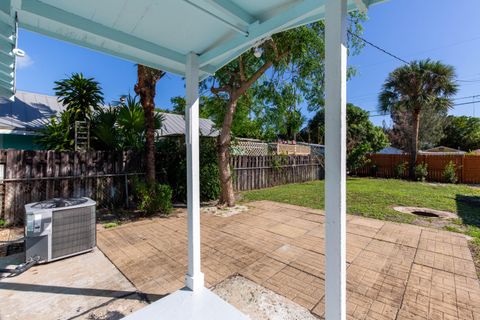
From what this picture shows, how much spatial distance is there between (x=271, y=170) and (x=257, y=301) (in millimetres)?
8271

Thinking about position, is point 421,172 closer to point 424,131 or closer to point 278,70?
point 278,70

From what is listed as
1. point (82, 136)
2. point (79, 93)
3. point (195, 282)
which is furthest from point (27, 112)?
point (195, 282)

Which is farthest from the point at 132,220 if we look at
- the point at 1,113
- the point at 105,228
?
the point at 1,113

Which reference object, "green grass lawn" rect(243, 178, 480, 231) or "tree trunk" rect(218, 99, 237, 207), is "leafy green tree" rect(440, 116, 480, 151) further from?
"tree trunk" rect(218, 99, 237, 207)

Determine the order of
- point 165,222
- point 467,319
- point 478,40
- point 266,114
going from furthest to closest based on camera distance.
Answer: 1. point 478,40
2. point 266,114
3. point 165,222
4. point 467,319

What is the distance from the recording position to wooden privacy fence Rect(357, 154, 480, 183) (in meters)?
11.7

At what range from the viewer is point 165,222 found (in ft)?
16.4

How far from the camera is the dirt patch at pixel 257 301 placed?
81.8 inches

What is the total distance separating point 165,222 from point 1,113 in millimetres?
7990

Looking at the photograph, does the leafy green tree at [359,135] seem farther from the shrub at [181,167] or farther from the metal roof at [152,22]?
the metal roof at [152,22]

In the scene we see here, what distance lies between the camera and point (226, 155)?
641 centimetres

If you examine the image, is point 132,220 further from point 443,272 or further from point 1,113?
point 1,113

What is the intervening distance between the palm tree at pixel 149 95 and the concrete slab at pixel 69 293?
3051 millimetres

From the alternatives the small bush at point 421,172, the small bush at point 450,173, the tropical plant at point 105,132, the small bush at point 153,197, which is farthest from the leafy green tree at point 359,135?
the tropical plant at point 105,132
